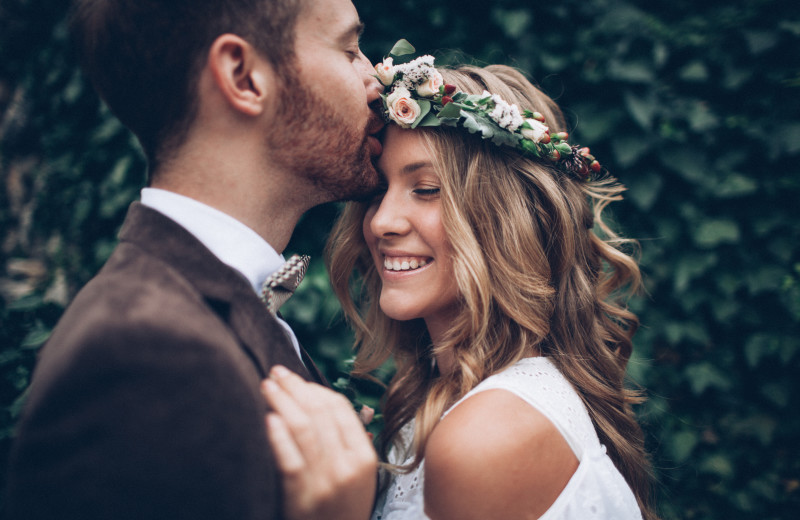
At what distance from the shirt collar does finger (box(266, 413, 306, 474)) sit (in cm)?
49

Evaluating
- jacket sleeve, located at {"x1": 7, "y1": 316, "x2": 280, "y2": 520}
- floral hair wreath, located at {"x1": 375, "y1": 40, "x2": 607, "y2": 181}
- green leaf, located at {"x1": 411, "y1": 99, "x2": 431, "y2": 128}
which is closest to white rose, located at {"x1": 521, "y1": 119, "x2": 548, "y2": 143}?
floral hair wreath, located at {"x1": 375, "y1": 40, "x2": 607, "y2": 181}

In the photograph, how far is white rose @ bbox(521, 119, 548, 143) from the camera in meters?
1.89

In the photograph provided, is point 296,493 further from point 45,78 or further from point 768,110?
point 45,78

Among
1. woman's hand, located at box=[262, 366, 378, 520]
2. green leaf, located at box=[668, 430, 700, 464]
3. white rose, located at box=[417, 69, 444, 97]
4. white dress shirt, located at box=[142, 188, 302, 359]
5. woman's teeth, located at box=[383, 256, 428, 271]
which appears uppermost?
white rose, located at box=[417, 69, 444, 97]

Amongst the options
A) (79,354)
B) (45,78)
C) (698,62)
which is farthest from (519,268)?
(45,78)

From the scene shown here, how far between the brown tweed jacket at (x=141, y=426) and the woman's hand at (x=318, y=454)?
0.04 meters

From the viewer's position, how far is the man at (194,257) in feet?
2.86

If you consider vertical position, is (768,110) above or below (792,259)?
above

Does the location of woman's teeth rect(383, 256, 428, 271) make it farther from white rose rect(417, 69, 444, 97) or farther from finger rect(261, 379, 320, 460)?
finger rect(261, 379, 320, 460)

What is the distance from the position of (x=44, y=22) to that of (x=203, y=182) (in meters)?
3.06

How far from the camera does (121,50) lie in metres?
1.39

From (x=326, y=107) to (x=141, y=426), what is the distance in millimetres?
1091

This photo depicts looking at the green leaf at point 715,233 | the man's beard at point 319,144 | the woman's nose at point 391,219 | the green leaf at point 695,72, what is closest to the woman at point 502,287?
the woman's nose at point 391,219

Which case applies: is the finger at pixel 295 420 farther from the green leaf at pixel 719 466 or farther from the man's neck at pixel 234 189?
the green leaf at pixel 719 466
